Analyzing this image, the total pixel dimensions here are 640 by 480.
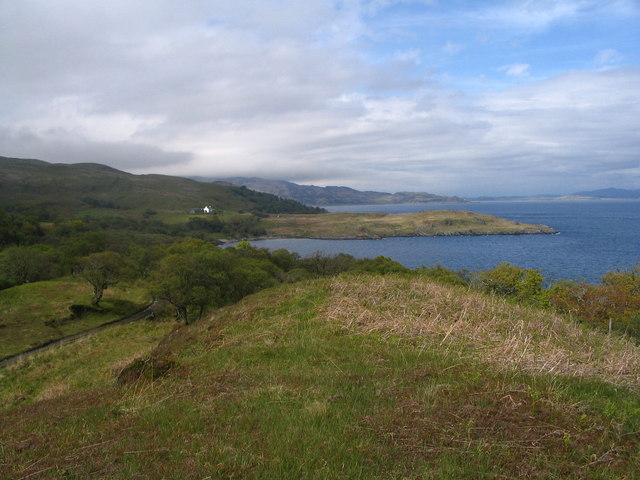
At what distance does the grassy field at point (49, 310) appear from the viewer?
38.4m

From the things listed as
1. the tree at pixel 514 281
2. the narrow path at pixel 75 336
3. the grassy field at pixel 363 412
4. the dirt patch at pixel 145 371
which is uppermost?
the grassy field at pixel 363 412

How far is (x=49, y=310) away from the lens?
4581 centimetres

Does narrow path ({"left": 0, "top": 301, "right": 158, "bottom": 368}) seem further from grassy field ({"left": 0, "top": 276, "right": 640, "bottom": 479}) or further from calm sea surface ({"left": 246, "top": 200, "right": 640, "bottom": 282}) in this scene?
calm sea surface ({"left": 246, "top": 200, "right": 640, "bottom": 282})

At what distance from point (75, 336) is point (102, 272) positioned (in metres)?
12.3

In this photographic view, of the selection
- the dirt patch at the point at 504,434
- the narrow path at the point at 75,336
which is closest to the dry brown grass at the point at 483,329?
the dirt patch at the point at 504,434

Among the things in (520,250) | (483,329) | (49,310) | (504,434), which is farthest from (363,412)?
(520,250)

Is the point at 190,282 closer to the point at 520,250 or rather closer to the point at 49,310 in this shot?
the point at 49,310

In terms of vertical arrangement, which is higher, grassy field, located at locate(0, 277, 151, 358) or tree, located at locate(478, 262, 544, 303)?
tree, located at locate(478, 262, 544, 303)

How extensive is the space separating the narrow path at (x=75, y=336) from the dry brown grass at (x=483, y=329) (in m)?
31.5

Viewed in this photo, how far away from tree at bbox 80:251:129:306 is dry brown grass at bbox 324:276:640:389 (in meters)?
45.6

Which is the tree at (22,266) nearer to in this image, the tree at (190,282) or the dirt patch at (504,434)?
the tree at (190,282)

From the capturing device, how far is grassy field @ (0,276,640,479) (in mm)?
4641

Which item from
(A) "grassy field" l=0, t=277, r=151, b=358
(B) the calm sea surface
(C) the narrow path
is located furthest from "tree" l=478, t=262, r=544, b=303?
(A) "grassy field" l=0, t=277, r=151, b=358

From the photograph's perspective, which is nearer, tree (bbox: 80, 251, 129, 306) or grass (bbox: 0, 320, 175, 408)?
grass (bbox: 0, 320, 175, 408)
